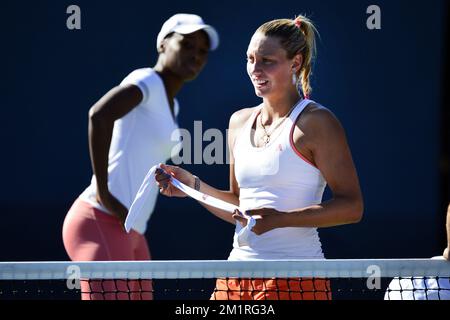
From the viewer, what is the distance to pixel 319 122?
3041 mm

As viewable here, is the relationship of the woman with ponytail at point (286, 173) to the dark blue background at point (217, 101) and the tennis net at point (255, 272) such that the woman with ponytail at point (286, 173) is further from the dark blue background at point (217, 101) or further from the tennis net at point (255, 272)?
the dark blue background at point (217, 101)

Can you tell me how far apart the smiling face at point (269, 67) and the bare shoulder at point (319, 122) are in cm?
15

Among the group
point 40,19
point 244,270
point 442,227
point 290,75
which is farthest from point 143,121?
point 442,227

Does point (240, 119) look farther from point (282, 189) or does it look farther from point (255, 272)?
point (255, 272)

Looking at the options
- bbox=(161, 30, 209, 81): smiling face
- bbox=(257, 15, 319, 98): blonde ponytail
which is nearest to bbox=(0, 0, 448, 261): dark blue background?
bbox=(161, 30, 209, 81): smiling face

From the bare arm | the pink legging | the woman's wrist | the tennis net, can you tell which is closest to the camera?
the tennis net

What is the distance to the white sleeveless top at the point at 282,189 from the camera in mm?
3055

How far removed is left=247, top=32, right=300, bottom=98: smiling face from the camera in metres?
3.15

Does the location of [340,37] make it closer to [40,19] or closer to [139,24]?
[139,24]

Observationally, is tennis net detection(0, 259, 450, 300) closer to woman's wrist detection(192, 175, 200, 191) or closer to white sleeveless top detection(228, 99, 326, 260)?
white sleeveless top detection(228, 99, 326, 260)

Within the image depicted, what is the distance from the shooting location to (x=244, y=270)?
9.59 ft

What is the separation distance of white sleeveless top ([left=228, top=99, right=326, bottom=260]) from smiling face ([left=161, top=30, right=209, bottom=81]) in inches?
60.1

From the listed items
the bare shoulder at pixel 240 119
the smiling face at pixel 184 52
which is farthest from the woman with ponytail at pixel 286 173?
Answer: the smiling face at pixel 184 52

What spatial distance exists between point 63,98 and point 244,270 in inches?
128
